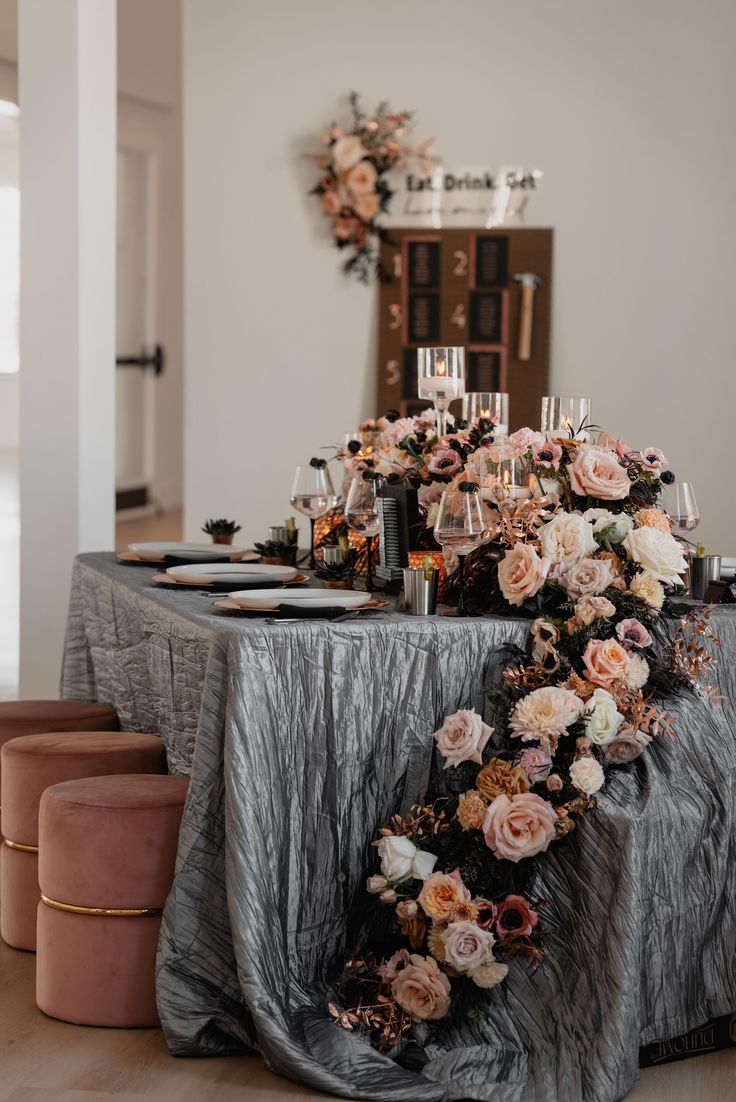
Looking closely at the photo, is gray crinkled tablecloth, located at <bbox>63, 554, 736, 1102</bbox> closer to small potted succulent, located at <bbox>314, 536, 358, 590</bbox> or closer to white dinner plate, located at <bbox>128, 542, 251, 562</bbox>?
small potted succulent, located at <bbox>314, 536, 358, 590</bbox>

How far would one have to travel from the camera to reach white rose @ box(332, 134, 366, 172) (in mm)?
5734

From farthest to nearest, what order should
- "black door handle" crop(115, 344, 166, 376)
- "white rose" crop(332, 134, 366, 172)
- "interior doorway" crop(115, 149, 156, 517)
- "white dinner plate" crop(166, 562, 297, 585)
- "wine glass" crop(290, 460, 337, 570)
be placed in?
1. "black door handle" crop(115, 344, 166, 376)
2. "interior doorway" crop(115, 149, 156, 517)
3. "white rose" crop(332, 134, 366, 172)
4. "wine glass" crop(290, 460, 337, 570)
5. "white dinner plate" crop(166, 562, 297, 585)

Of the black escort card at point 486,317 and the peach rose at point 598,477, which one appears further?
the black escort card at point 486,317

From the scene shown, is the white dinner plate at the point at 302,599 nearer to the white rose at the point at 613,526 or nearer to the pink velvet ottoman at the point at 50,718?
the white rose at the point at 613,526

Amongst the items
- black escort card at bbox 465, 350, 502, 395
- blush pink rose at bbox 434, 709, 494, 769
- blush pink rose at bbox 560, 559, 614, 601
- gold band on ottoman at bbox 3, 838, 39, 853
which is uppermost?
black escort card at bbox 465, 350, 502, 395

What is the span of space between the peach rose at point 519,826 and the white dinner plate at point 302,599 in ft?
1.47

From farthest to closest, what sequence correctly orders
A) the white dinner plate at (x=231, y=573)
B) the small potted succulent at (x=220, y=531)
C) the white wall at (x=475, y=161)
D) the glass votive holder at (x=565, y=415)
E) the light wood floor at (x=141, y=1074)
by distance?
the white wall at (x=475, y=161), the small potted succulent at (x=220, y=531), the glass votive holder at (x=565, y=415), the white dinner plate at (x=231, y=573), the light wood floor at (x=141, y=1074)

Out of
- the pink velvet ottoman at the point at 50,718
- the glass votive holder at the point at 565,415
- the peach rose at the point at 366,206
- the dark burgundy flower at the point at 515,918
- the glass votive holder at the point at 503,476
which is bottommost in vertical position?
the dark burgundy flower at the point at 515,918

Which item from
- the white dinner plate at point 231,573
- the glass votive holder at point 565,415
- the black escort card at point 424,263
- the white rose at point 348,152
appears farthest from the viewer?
the black escort card at point 424,263

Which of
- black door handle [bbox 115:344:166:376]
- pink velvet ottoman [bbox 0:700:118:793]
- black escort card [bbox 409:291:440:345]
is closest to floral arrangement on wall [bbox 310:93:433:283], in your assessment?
black escort card [bbox 409:291:440:345]

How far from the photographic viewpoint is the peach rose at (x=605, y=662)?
234 cm

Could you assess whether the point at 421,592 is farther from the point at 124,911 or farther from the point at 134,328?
the point at 134,328

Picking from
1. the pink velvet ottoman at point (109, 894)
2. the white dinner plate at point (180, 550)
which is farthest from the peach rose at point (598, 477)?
the white dinner plate at point (180, 550)

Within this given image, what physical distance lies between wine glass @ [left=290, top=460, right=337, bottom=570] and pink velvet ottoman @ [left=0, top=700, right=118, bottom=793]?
588mm
